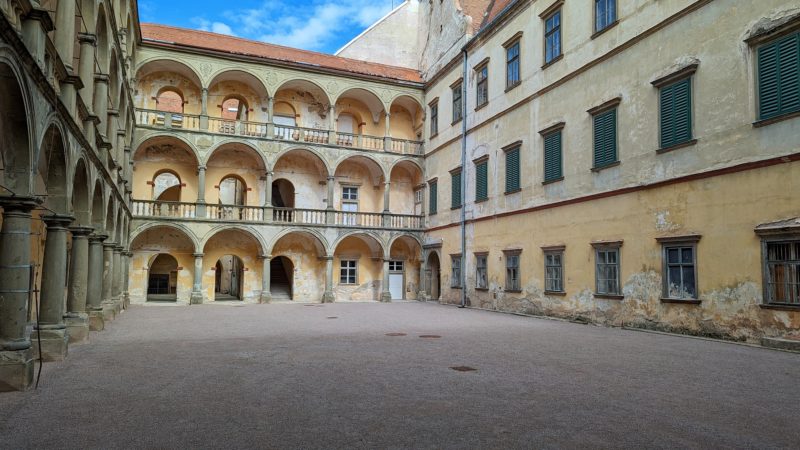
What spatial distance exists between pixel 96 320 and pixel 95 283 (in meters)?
0.93

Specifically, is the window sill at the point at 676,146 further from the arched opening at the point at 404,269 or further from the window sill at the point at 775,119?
the arched opening at the point at 404,269

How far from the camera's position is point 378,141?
28406 mm

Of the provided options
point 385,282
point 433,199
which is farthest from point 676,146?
point 385,282

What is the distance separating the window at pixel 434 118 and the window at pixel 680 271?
51.3 ft

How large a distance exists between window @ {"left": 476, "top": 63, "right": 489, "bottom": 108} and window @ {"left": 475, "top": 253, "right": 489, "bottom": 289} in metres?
6.32

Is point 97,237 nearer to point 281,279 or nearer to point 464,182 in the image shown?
point 464,182

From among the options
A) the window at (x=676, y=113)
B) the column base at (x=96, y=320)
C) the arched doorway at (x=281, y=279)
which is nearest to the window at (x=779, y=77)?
the window at (x=676, y=113)

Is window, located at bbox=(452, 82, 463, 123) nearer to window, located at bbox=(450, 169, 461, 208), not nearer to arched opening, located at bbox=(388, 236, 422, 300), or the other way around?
window, located at bbox=(450, 169, 461, 208)

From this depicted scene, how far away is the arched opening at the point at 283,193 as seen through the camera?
95.4 feet

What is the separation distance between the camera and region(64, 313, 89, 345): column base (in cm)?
1071

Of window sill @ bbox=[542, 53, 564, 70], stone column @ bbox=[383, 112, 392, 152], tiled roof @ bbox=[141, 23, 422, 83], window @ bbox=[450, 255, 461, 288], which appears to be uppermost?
tiled roof @ bbox=[141, 23, 422, 83]

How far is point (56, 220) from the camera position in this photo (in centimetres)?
849

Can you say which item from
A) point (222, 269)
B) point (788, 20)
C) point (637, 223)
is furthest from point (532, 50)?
point (222, 269)

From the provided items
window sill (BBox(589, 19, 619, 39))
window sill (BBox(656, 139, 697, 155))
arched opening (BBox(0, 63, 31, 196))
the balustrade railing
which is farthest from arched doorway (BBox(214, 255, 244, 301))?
arched opening (BBox(0, 63, 31, 196))
